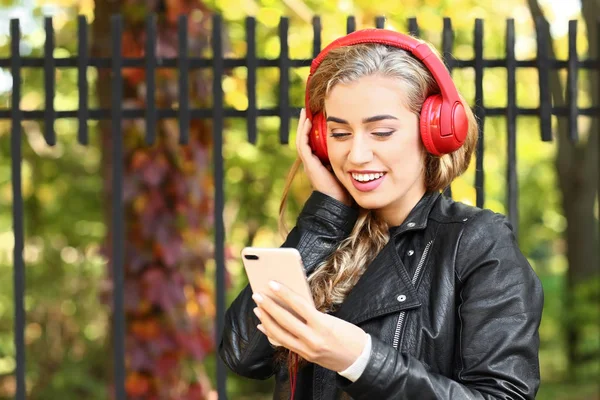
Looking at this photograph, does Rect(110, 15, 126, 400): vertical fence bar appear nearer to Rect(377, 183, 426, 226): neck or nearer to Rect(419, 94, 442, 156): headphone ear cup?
Rect(377, 183, 426, 226): neck

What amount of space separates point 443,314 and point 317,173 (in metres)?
0.53

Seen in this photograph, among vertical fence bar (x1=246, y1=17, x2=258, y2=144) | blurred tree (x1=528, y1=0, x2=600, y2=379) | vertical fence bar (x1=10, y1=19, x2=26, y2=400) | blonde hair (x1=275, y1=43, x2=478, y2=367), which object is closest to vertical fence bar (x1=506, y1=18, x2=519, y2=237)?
vertical fence bar (x1=246, y1=17, x2=258, y2=144)

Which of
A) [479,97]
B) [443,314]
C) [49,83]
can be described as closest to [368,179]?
[443,314]

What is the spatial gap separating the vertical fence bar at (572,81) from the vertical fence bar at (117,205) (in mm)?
1637

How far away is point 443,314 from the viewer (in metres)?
1.95

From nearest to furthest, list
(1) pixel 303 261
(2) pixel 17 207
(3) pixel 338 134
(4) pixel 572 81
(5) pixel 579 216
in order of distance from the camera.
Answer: (3) pixel 338 134 < (1) pixel 303 261 < (4) pixel 572 81 < (2) pixel 17 207 < (5) pixel 579 216

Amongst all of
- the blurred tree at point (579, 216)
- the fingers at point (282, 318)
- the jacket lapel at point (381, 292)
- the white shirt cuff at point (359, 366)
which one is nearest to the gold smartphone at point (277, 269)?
the fingers at point (282, 318)

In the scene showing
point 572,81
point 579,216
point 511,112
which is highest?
point 572,81

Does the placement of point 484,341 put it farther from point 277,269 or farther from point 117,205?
point 117,205

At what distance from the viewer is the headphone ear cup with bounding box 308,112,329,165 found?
223cm

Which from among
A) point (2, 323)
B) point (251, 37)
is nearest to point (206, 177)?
point (251, 37)

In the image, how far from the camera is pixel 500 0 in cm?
972

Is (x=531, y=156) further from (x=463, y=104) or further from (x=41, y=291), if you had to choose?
(x=463, y=104)

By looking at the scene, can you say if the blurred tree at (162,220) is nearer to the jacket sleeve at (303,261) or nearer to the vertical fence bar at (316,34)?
the vertical fence bar at (316,34)
